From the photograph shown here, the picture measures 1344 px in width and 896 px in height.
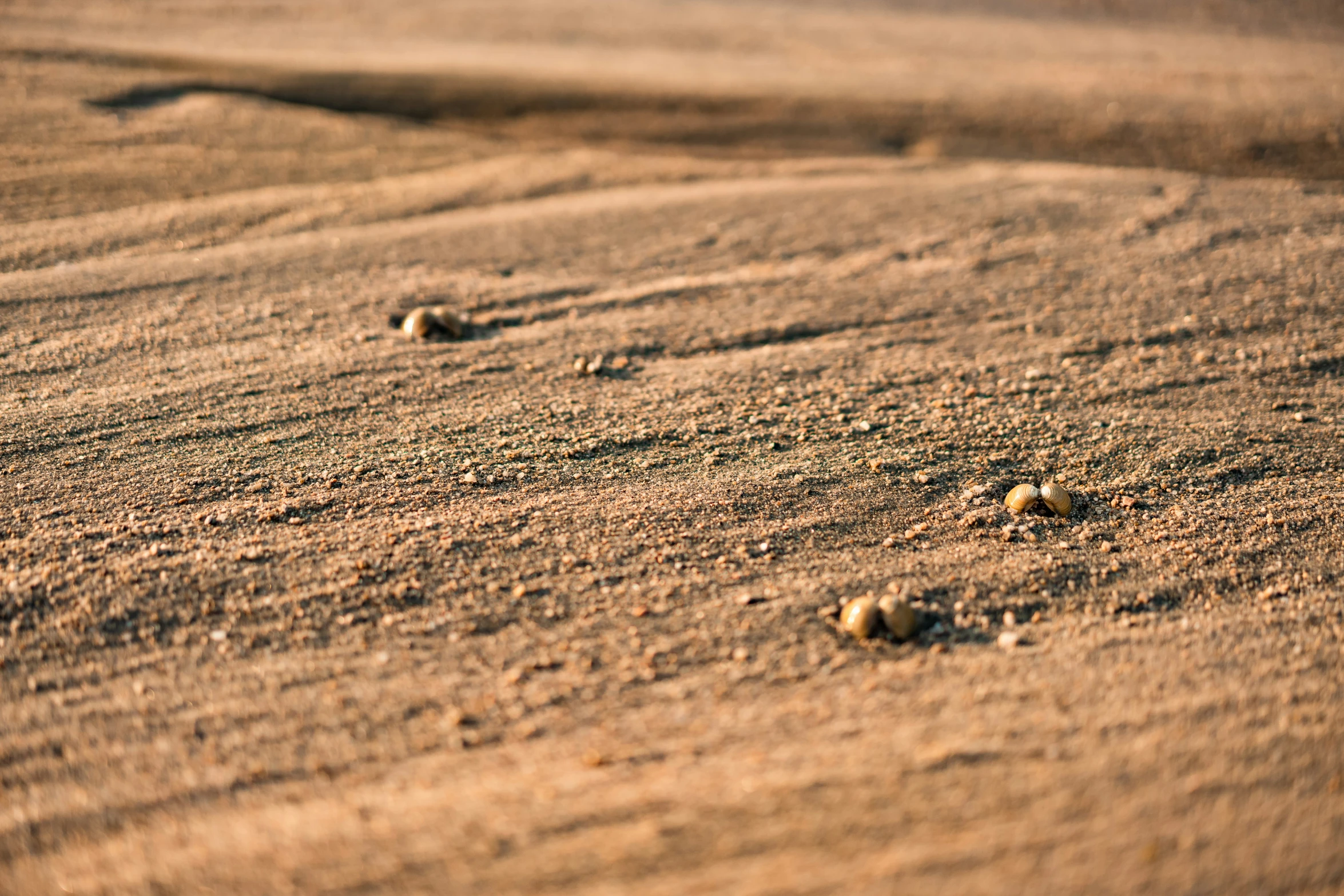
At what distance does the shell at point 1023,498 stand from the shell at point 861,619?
66 centimetres

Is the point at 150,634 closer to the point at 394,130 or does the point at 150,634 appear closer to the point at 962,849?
the point at 962,849

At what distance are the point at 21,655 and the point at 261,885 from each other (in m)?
0.91

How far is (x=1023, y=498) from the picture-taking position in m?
2.55

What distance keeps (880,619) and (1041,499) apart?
2.49 ft

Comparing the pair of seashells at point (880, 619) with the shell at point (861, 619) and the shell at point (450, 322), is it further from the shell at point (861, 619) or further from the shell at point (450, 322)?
the shell at point (450, 322)

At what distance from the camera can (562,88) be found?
5848mm

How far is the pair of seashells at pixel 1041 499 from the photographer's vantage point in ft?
8.34

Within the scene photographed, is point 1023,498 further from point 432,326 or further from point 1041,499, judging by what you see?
point 432,326

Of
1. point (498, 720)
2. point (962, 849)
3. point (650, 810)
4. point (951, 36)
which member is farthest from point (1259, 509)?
point (951, 36)

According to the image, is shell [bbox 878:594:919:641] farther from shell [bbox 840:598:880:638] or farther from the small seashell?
the small seashell

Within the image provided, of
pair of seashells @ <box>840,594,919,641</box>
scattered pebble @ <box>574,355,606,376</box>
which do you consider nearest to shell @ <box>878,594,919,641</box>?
pair of seashells @ <box>840,594,919,641</box>

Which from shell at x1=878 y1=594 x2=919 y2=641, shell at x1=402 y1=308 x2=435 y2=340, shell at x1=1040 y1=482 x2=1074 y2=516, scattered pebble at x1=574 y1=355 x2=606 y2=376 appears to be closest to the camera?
shell at x1=878 y1=594 x2=919 y2=641

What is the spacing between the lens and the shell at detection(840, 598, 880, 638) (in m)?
2.10

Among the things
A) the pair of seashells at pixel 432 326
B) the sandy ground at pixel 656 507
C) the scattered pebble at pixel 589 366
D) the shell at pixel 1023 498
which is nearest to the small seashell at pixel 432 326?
the pair of seashells at pixel 432 326
